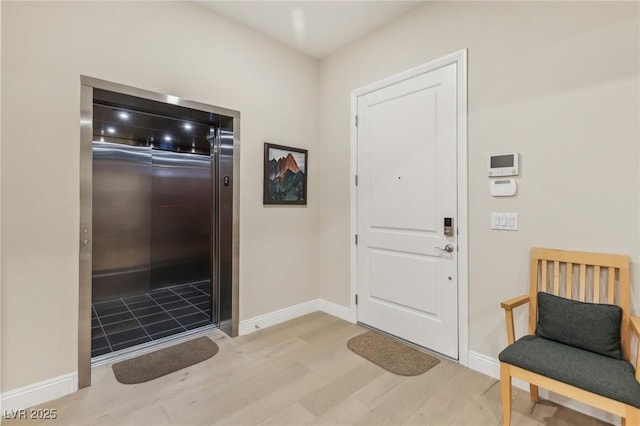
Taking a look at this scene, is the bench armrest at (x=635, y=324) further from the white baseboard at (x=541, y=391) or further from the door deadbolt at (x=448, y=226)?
the door deadbolt at (x=448, y=226)

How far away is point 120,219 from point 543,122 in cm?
430

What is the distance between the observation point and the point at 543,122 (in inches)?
78.0

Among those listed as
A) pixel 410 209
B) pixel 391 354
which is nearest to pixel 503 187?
pixel 410 209

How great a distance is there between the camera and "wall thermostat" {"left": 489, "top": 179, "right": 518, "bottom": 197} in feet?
6.88

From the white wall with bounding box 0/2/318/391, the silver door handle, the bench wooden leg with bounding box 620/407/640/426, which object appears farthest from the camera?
the silver door handle

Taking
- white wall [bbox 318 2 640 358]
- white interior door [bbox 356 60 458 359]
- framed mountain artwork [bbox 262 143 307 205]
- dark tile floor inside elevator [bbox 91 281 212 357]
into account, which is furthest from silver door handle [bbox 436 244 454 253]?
dark tile floor inside elevator [bbox 91 281 212 357]

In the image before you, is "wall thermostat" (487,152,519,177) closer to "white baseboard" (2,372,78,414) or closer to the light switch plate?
the light switch plate

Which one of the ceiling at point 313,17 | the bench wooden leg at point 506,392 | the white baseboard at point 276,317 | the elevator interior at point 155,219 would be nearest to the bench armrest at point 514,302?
the bench wooden leg at point 506,392

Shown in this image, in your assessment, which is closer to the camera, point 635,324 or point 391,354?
point 635,324

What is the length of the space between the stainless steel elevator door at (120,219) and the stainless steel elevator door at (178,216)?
0.36 feet

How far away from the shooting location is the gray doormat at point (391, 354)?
2.33m

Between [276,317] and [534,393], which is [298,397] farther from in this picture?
[534,393]

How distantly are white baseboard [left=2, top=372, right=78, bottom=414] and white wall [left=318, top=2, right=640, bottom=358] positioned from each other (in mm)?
2885

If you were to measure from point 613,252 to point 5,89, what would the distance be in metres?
3.72
